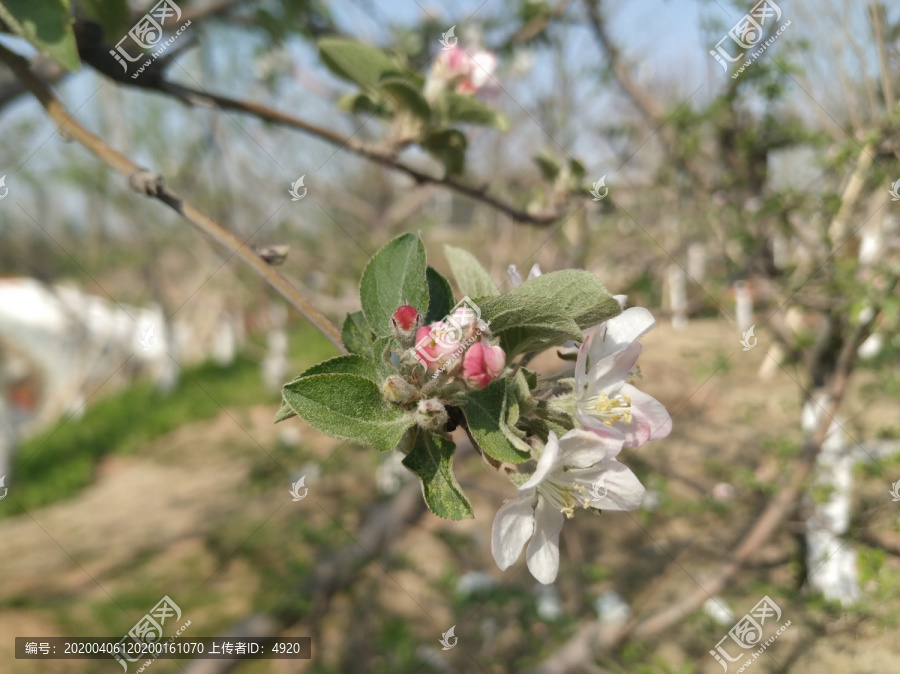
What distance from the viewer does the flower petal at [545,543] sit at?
0.73 meters

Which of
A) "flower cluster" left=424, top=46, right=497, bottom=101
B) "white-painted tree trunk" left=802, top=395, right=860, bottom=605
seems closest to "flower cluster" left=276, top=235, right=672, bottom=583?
"flower cluster" left=424, top=46, right=497, bottom=101

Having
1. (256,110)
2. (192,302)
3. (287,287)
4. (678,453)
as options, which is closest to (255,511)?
(678,453)

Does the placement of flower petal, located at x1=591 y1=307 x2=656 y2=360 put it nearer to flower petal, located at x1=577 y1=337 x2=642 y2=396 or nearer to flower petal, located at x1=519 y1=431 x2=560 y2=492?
flower petal, located at x1=577 y1=337 x2=642 y2=396

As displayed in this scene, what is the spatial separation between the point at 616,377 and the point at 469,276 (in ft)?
0.75

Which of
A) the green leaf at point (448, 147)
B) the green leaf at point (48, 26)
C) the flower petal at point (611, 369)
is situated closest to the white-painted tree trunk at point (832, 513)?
the green leaf at point (448, 147)

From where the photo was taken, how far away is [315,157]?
667 centimetres

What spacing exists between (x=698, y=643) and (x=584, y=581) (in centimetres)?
75

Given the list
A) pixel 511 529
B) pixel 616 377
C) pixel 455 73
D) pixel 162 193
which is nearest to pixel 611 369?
pixel 616 377

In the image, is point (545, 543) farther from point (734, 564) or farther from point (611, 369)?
point (734, 564)

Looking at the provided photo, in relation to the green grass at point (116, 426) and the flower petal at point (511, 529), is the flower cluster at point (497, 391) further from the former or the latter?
the green grass at point (116, 426)

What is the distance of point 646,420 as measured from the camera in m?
0.78

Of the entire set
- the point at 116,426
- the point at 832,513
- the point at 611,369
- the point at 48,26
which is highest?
the point at 48,26

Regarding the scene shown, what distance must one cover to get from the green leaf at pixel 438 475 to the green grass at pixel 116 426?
5.73 m

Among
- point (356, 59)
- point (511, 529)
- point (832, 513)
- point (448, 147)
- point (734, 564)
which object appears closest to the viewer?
point (511, 529)
